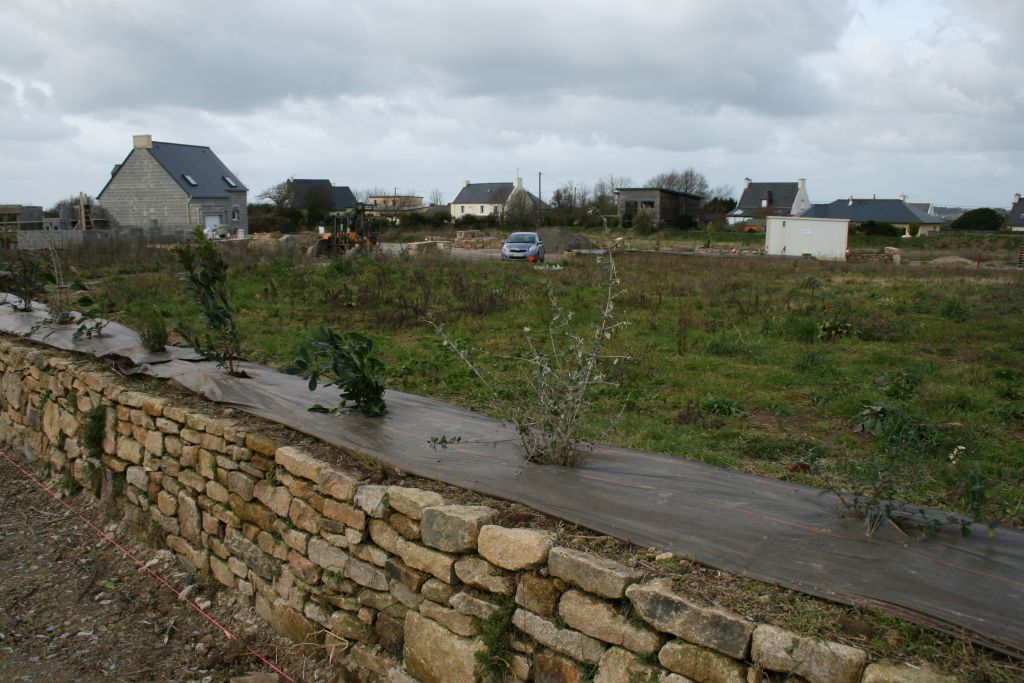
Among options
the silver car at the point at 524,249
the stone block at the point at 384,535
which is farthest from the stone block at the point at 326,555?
the silver car at the point at 524,249

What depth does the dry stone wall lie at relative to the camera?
119 inches

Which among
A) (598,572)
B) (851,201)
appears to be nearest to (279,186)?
(851,201)

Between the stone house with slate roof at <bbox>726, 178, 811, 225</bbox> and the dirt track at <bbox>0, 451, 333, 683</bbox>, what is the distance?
206 feet

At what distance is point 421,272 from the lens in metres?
17.1

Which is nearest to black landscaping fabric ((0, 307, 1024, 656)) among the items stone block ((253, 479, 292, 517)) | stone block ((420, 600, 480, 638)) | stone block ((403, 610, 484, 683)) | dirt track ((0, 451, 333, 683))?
stone block ((253, 479, 292, 517))

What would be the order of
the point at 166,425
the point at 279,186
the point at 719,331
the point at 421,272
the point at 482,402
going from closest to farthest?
the point at 166,425 < the point at 482,402 < the point at 719,331 < the point at 421,272 < the point at 279,186

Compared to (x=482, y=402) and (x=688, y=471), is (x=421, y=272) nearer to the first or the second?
(x=482, y=402)

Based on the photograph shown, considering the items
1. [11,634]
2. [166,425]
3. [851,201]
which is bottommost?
[11,634]

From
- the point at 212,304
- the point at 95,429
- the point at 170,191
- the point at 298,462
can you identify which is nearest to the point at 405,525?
the point at 298,462

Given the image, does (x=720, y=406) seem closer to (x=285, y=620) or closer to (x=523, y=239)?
(x=285, y=620)

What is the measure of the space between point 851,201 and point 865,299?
50.7 metres

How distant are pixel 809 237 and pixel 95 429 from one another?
33646 mm

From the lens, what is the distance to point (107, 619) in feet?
17.9

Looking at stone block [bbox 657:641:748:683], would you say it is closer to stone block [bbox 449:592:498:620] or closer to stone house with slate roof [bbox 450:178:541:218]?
stone block [bbox 449:592:498:620]
